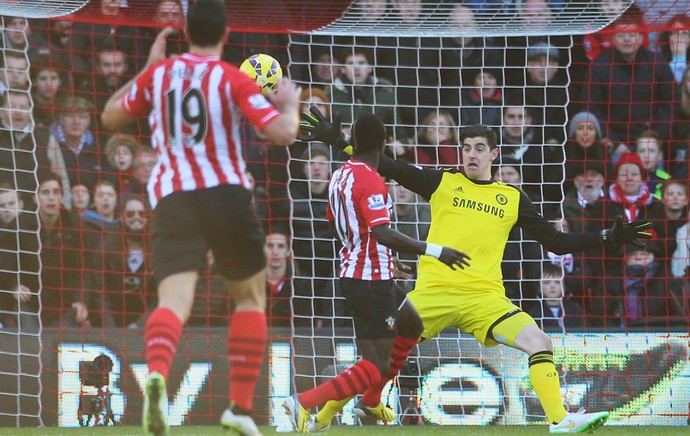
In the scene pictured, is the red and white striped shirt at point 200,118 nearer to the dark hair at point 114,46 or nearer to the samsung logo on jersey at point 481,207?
the samsung logo on jersey at point 481,207

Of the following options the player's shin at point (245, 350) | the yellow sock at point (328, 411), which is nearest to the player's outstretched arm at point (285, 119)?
the player's shin at point (245, 350)

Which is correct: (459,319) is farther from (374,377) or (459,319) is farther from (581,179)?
(581,179)

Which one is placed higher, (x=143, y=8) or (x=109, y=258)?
(x=143, y=8)

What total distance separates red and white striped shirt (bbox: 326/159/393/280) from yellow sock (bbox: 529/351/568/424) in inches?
41.9

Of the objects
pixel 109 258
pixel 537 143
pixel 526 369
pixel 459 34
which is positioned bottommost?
pixel 526 369

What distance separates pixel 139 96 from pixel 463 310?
321 centimetres

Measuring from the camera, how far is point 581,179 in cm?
1041

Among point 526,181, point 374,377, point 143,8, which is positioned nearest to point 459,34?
point 526,181

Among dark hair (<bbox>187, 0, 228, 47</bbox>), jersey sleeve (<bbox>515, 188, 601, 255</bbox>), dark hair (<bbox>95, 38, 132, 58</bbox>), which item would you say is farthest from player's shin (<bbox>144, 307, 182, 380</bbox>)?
dark hair (<bbox>95, 38, 132, 58</bbox>)

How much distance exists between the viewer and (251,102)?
16.4 ft

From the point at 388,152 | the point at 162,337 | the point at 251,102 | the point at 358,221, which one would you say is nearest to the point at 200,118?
the point at 251,102

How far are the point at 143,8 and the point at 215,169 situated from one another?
436cm

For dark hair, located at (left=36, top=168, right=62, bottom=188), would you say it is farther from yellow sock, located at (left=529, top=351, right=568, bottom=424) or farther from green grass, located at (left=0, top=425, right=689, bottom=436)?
yellow sock, located at (left=529, top=351, right=568, bottom=424)

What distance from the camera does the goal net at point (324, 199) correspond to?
29.3 feet
